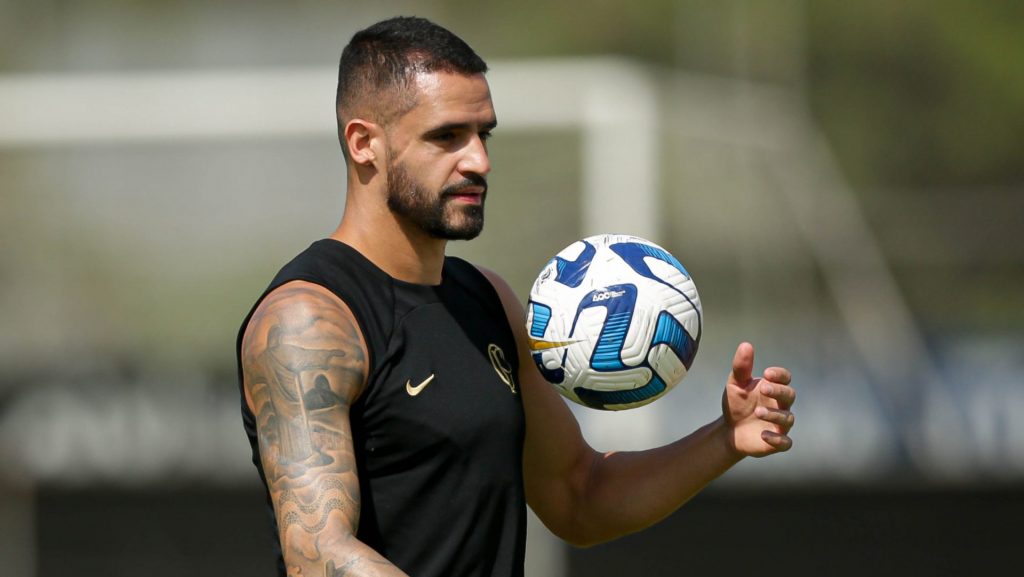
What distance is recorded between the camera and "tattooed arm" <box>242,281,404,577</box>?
3443mm

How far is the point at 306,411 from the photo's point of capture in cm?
351

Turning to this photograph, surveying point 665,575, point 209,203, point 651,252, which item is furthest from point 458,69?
point 209,203

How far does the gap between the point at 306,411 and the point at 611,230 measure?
7251 millimetres

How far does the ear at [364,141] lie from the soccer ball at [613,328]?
0.61 m

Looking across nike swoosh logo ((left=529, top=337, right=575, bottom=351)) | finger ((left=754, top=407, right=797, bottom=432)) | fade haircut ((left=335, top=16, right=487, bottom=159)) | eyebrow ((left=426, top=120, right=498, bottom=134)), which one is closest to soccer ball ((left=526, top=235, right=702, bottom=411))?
nike swoosh logo ((left=529, top=337, right=575, bottom=351))

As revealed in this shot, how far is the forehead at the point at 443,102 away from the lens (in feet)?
13.0

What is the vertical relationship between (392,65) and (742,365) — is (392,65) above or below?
above

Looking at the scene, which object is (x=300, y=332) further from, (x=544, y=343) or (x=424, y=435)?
(x=544, y=343)

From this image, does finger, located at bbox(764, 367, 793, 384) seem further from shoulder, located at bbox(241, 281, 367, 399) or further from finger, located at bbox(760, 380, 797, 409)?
shoulder, located at bbox(241, 281, 367, 399)

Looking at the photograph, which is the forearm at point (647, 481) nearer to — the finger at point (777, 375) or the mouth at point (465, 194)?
the finger at point (777, 375)

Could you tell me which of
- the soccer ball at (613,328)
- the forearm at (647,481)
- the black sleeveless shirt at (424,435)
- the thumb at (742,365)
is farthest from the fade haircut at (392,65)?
the forearm at (647,481)

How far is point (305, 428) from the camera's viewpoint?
11.5ft

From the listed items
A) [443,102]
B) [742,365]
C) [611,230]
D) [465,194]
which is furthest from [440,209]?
[611,230]

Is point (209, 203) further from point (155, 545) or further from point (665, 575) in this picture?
point (665, 575)
